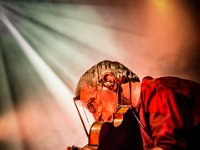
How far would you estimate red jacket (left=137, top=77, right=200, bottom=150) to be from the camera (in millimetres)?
1999

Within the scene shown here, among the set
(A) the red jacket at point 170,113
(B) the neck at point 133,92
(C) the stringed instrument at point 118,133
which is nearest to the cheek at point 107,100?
(B) the neck at point 133,92

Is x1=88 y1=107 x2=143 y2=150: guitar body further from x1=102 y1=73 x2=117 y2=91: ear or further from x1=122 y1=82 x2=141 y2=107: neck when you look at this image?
x1=102 y1=73 x2=117 y2=91: ear

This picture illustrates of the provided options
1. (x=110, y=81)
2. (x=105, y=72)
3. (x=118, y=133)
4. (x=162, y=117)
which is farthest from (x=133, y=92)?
(x=162, y=117)

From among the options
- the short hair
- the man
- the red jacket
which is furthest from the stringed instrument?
the short hair

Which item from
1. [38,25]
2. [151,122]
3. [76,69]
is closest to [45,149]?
[76,69]

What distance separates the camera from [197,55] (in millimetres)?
3217

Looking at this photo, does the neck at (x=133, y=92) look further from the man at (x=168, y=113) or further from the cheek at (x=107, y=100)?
the cheek at (x=107, y=100)

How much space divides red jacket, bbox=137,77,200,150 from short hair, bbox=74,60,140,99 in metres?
0.76

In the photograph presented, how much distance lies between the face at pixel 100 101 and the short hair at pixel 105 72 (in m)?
0.06

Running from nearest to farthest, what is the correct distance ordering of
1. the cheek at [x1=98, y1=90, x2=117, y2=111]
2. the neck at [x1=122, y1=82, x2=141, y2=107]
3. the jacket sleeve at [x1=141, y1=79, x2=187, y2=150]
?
the jacket sleeve at [x1=141, y1=79, x2=187, y2=150], the neck at [x1=122, y1=82, x2=141, y2=107], the cheek at [x1=98, y1=90, x2=117, y2=111]

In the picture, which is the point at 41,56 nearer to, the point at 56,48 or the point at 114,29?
the point at 56,48

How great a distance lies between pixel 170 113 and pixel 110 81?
1.15m

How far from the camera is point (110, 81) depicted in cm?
315

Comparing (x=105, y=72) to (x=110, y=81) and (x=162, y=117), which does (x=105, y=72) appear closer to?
(x=110, y=81)
